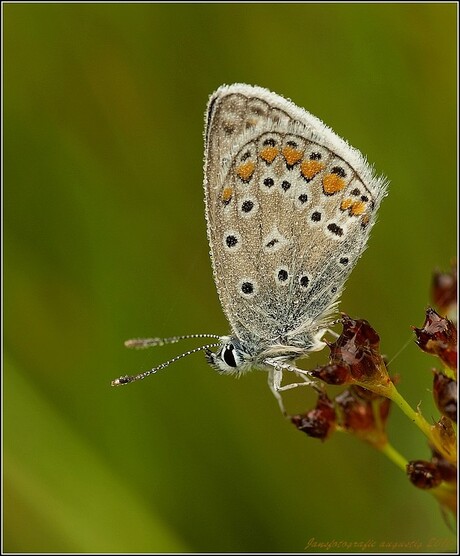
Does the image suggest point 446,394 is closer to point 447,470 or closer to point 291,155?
point 447,470

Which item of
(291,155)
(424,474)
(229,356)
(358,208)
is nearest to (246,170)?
(291,155)

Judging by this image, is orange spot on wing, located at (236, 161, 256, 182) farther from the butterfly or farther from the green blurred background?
the green blurred background

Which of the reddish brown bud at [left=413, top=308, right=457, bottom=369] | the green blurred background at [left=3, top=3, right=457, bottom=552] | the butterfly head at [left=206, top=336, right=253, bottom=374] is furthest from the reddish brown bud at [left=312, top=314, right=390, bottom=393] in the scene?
the green blurred background at [left=3, top=3, right=457, bottom=552]

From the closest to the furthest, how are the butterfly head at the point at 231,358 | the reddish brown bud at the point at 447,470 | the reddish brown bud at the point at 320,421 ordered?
the reddish brown bud at the point at 447,470 → the reddish brown bud at the point at 320,421 → the butterfly head at the point at 231,358

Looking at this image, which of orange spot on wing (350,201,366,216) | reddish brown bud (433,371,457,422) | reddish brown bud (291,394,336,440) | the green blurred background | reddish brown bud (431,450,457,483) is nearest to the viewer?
reddish brown bud (433,371,457,422)

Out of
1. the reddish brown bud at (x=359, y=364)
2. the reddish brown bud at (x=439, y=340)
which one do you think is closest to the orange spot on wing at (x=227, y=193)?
the reddish brown bud at (x=359, y=364)

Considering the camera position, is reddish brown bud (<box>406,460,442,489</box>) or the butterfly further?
the butterfly

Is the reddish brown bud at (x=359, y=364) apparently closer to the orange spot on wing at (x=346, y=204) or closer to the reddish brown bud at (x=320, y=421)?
the reddish brown bud at (x=320, y=421)
